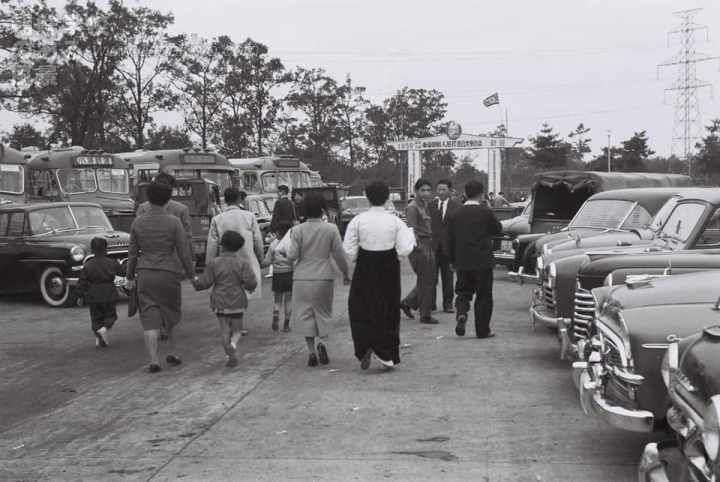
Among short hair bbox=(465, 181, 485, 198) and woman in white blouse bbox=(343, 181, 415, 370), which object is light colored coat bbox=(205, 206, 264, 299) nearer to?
woman in white blouse bbox=(343, 181, 415, 370)

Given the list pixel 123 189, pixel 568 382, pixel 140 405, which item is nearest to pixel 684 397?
pixel 568 382

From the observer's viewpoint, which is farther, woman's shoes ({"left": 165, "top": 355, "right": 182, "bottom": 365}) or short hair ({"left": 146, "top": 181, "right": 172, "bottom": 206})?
woman's shoes ({"left": 165, "top": 355, "right": 182, "bottom": 365})

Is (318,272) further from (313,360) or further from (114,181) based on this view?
(114,181)

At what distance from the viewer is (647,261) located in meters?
6.94

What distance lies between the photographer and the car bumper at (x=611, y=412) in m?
4.78

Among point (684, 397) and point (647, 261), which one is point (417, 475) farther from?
point (647, 261)

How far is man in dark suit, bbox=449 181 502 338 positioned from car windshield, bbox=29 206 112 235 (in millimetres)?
7823

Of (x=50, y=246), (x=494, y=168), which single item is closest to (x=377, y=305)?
(x=50, y=246)

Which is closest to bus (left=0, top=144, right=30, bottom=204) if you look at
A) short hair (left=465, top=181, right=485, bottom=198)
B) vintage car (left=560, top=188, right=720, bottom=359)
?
short hair (left=465, top=181, right=485, bottom=198)

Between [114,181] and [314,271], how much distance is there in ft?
48.6

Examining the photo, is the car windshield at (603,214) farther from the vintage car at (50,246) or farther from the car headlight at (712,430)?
the car headlight at (712,430)

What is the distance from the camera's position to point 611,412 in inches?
194

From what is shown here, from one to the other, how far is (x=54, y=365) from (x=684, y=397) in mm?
7248

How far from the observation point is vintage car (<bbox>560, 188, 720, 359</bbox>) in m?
6.87
